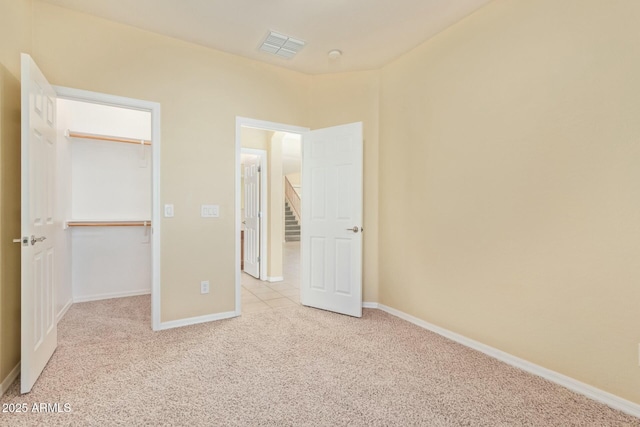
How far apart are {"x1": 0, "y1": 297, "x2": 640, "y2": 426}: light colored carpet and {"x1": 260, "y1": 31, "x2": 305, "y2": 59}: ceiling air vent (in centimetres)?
279

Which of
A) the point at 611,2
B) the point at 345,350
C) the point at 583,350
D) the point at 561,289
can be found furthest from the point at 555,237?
the point at 345,350

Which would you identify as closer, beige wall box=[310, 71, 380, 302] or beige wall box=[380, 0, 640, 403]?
beige wall box=[380, 0, 640, 403]

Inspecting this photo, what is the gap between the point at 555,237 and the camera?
6.73 ft

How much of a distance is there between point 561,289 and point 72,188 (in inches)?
200

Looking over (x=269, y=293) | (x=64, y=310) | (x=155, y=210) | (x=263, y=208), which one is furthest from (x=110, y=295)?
(x=263, y=208)

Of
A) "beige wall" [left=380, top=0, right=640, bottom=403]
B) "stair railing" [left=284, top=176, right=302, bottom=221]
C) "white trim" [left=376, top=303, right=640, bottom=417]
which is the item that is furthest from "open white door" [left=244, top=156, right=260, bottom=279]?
"stair railing" [left=284, top=176, right=302, bottom=221]

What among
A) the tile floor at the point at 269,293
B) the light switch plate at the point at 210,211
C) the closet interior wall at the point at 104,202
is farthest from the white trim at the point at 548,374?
the closet interior wall at the point at 104,202

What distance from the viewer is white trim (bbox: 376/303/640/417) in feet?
5.80

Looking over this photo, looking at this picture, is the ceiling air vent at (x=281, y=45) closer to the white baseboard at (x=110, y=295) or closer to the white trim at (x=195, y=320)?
the white trim at (x=195, y=320)

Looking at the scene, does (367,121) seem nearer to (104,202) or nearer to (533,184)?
(533,184)

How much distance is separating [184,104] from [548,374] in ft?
12.2

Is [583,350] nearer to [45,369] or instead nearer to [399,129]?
[399,129]

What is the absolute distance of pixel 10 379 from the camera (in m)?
1.96

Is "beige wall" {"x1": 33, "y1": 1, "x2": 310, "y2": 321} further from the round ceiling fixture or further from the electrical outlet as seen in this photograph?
the round ceiling fixture
